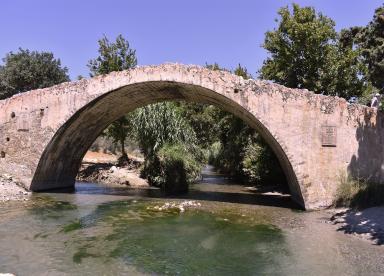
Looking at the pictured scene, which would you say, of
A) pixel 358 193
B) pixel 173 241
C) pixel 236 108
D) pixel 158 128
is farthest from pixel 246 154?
pixel 173 241

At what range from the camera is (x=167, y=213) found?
15.0 meters

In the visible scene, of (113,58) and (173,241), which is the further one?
(113,58)

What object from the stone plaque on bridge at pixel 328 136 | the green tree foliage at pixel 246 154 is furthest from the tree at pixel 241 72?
the stone plaque on bridge at pixel 328 136

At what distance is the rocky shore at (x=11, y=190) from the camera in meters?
17.0

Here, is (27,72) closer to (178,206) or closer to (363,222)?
(178,206)

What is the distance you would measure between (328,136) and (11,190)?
1256cm

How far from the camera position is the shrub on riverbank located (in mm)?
14586

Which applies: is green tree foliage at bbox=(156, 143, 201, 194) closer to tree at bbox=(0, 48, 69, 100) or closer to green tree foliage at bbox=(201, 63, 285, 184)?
green tree foliage at bbox=(201, 63, 285, 184)

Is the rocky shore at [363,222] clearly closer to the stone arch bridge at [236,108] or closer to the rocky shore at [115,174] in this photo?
the stone arch bridge at [236,108]

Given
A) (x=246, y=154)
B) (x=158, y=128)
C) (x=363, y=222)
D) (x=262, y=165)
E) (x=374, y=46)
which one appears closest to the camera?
(x=363, y=222)

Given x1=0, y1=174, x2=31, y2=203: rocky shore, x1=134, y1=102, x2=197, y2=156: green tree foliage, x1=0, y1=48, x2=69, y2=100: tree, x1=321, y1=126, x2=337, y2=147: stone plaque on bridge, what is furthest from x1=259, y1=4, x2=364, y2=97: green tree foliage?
x1=0, y1=48, x2=69, y2=100: tree

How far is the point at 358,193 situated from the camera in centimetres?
1483

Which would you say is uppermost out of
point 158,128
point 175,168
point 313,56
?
point 313,56

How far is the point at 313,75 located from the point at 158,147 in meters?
9.11
